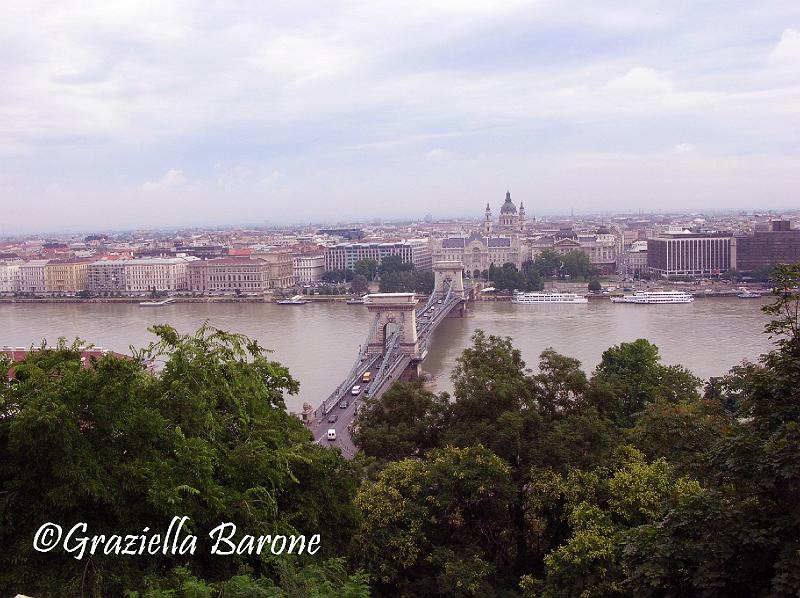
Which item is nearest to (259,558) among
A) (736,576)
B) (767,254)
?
(736,576)

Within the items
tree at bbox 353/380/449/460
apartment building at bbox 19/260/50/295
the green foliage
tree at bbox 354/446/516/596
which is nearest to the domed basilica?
apartment building at bbox 19/260/50/295

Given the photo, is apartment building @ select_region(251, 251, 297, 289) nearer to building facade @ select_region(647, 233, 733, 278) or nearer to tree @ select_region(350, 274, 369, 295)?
tree @ select_region(350, 274, 369, 295)

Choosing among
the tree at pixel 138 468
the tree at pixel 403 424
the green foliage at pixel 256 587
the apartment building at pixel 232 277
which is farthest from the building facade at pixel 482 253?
the green foliage at pixel 256 587

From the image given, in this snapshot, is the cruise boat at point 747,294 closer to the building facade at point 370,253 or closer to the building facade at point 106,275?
the building facade at point 370,253

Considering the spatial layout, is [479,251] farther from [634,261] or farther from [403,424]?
[403,424]

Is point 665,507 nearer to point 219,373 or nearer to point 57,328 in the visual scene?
point 219,373

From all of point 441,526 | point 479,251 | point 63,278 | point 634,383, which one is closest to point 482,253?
point 479,251
